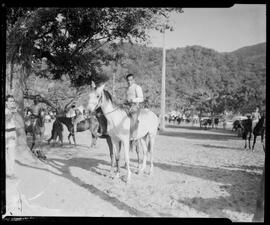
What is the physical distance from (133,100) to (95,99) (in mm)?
1017

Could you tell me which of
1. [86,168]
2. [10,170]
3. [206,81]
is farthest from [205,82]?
[10,170]

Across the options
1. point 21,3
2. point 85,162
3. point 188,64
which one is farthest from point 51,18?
point 188,64

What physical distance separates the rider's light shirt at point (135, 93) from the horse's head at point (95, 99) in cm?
79

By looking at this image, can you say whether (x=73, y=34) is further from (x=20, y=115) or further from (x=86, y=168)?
(x=86, y=168)

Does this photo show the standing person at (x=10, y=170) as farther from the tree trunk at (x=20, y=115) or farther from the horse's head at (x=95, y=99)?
the tree trunk at (x=20, y=115)

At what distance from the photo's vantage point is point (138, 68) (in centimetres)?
1444

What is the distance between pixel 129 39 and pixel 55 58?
9.46 feet

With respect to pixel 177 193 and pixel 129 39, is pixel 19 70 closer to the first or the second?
pixel 129 39

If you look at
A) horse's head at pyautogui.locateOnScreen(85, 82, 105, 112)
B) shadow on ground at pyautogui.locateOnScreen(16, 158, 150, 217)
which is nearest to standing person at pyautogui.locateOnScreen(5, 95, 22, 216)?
shadow on ground at pyautogui.locateOnScreen(16, 158, 150, 217)

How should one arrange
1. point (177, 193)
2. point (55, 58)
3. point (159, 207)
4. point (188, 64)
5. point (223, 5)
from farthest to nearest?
point (188, 64)
point (55, 58)
point (177, 193)
point (159, 207)
point (223, 5)

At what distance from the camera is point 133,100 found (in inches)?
276

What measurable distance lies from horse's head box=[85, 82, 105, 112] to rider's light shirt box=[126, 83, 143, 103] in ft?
2.60

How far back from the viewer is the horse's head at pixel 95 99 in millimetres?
6496

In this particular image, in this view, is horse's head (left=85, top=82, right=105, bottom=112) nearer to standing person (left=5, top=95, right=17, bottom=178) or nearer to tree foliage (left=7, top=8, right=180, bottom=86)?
standing person (left=5, top=95, right=17, bottom=178)
